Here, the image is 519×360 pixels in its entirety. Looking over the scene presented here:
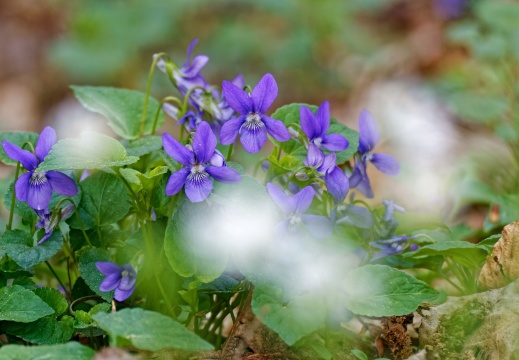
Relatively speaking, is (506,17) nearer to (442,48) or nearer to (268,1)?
(442,48)

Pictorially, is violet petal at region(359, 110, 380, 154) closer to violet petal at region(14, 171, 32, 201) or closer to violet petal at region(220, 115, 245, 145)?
violet petal at region(220, 115, 245, 145)

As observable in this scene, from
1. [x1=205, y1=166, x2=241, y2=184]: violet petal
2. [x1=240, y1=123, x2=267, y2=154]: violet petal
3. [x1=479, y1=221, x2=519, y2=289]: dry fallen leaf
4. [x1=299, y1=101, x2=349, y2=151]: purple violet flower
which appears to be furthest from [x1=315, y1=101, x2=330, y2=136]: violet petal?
[x1=479, y1=221, x2=519, y2=289]: dry fallen leaf

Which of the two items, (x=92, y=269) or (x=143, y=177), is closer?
(x=143, y=177)

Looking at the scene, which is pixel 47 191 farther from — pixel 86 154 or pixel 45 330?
pixel 45 330

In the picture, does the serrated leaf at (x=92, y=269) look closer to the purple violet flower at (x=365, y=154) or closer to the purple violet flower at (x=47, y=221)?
the purple violet flower at (x=47, y=221)

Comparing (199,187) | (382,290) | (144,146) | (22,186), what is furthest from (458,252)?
(22,186)
